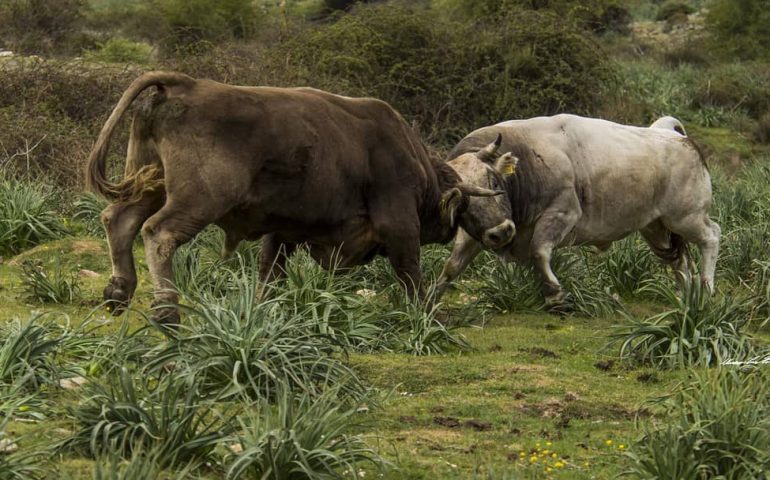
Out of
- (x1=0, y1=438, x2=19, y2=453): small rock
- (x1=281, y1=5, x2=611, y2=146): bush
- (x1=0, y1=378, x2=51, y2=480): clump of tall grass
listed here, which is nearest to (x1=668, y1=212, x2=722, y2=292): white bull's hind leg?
(x1=0, y1=378, x2=51, y2=480): clump of tall grass

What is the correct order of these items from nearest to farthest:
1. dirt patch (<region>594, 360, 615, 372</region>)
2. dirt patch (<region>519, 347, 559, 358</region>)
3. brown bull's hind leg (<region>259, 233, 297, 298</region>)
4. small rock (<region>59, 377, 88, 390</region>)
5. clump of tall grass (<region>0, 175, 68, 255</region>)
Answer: small rock (<region>59, 377, 88, 390</region>) < dirt patch (<region>594, 360, 615, 372</region>) < dirt patch (<region>519, 347, 559, 358</region>) < brown bull's hind leg (<region>259, 233, 297, 298</region>) < clump of tall grass (<region>0, 175, 68, 255</region>)

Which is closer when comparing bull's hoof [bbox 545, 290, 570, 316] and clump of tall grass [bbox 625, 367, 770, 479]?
clump of tall grass [bbox 625, 367, 770, 479]

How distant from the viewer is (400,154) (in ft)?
36.2

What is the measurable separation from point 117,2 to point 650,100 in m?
26.9

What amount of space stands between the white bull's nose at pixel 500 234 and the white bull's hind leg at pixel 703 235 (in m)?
2.37

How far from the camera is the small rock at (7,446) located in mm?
6246

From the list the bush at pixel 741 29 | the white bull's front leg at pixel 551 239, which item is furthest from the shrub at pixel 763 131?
the white bull's front leg at pixel 551 239

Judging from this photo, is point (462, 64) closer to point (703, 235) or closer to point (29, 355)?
point (703, 235)

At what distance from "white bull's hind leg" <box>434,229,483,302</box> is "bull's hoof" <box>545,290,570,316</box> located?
0.81 metres

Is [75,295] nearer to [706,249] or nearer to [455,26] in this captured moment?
[706,249]

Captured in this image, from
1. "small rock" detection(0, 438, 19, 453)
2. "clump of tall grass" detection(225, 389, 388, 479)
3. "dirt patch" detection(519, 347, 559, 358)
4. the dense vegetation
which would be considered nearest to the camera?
"small rock" detection(0, 438, 19, 453)

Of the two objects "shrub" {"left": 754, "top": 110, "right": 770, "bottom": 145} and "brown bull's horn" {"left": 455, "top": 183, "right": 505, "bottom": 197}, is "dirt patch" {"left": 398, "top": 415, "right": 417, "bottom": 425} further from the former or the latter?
"shrub" {"left": 754, "top": 110, "right": 770, "bottom": 145}

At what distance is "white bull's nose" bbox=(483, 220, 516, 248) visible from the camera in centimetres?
1192

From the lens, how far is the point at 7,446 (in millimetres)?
6430
